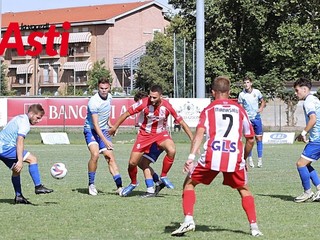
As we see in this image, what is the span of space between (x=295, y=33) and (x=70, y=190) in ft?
137

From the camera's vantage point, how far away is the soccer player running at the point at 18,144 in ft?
38.4

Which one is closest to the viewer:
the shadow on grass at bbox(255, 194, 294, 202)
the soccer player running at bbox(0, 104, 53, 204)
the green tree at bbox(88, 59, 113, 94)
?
the soccer player running at bbox(0, 104, 53, 204)

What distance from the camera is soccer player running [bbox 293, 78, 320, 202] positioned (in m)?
12.5

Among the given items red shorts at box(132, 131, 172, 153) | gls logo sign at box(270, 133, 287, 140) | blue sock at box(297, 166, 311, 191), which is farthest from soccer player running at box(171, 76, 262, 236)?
gls logo sign at box(270, 133, 287, 140)

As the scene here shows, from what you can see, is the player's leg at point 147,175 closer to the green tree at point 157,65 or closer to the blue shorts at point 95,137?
the blue shorts at point 95,137

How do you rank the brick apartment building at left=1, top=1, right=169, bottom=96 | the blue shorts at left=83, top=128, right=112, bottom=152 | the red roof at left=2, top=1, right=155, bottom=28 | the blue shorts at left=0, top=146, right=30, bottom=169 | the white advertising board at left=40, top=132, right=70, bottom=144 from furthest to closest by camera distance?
the red roof at left=2, top=1, right=155, bottom=28
the brick apartment building at left=1, top=1, right=169, bottom=96
the white advertising board at left=40, top=132, right=70, bottom=144
the blue shorts at left=83, top=128, right=112, bottom=152
the blue shorts at left=0, top=146, right=30, bottom=169

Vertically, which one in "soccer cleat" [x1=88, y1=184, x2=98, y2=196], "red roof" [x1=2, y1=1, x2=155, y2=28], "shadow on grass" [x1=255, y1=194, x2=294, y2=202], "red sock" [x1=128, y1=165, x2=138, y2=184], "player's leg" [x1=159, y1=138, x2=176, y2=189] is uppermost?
"red roof" [x1=2, y1=1, x2=155, y2=28]

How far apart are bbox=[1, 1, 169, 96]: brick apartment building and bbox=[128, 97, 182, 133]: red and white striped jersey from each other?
6948cm

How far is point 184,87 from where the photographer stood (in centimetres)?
4506

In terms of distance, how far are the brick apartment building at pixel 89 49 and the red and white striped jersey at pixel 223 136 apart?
7400 centimetres

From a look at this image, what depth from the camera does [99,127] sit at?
45.6 ft

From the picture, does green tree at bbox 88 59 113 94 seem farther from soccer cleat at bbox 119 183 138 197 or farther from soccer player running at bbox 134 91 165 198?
soccer cleat at bbox 119 183 138 197

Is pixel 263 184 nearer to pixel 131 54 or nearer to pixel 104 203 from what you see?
pixel 104 203

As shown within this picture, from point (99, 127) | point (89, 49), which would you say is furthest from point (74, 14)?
point (99, 127)
